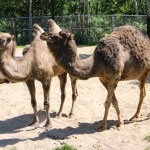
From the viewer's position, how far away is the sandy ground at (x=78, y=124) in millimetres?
7105

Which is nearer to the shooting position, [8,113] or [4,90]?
[8,113]

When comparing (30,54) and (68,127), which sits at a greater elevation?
(30,54)

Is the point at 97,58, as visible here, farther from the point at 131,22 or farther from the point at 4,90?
the point at 131,22

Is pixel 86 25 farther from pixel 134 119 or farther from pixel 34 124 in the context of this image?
pixel 34 124

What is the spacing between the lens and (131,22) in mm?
32406

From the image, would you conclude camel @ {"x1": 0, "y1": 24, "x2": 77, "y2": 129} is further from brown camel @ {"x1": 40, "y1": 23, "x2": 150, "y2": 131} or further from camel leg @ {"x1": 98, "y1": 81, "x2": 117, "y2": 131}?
camel leg @ {"x1": 98, "y1": 81, "x2": 117, "y2": 131}

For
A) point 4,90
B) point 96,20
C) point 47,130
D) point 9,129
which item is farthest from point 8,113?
point 96,20

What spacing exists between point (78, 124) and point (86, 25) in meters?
25.0

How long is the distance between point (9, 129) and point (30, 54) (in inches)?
61.4

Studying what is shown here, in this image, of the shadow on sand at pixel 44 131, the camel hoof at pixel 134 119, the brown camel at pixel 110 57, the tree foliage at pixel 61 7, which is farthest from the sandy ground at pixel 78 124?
the tree foliage at pixel 61 7

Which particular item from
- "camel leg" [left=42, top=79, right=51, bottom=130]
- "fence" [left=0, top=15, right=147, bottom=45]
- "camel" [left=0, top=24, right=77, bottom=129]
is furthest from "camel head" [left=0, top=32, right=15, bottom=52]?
"fence" [left=0, top=15, right=147, bottom=45]

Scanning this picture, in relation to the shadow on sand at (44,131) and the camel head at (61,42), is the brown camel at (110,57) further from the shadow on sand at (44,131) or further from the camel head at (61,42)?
the shadow on sand at (44,131)

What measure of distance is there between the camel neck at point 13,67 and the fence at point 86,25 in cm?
2437

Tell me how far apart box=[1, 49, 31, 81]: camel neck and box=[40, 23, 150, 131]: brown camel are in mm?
673
